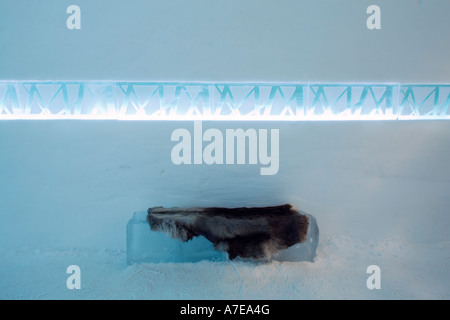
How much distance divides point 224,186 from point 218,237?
0.28m

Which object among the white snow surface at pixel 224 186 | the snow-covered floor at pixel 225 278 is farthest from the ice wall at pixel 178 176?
the snow-covered floor at pixel 225 278

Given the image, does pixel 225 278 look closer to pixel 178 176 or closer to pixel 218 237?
pixel 218 237

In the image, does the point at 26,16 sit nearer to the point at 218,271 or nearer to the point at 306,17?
the point at 306,17

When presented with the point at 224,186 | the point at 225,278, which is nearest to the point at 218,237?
the point at 225,278

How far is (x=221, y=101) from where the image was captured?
1.26m

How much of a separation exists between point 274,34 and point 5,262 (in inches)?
66.3

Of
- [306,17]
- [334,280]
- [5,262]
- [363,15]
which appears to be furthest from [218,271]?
[363,15]

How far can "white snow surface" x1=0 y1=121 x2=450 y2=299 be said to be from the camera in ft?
4.12

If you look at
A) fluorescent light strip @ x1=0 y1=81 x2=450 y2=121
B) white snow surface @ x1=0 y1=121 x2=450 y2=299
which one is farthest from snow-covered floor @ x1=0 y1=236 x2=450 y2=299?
fluorescent light strip @ x1=0 y1=81 x2=450 y2=121

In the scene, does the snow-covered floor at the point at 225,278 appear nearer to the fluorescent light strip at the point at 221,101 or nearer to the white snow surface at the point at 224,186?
the white snow surface at the point at 224,186

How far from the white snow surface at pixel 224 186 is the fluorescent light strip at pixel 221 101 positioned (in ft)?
0.16

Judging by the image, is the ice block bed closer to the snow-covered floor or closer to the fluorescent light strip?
the snow-covered floor

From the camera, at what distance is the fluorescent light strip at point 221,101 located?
4.04 ft

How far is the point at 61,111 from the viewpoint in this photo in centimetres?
124
